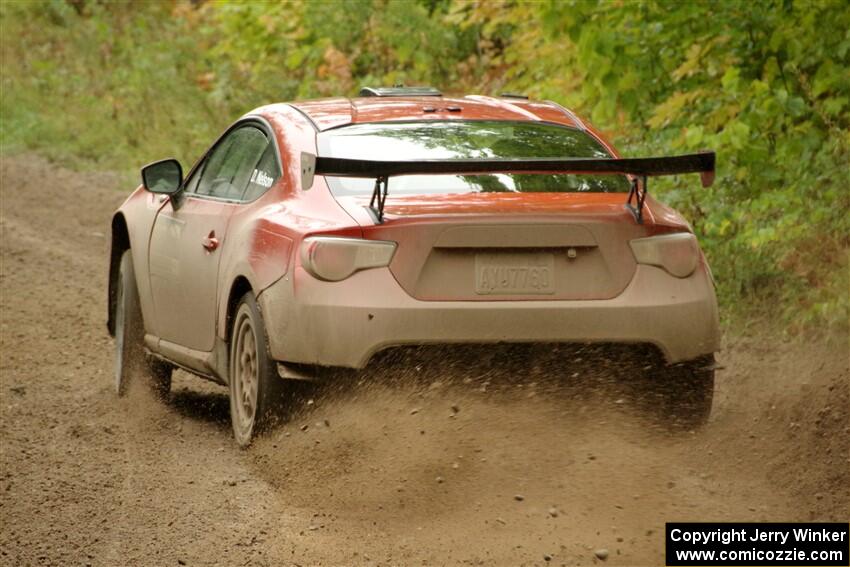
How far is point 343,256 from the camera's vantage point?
5.67 meters

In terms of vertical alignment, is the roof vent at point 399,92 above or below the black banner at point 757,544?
above

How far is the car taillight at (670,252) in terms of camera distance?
5.86 m

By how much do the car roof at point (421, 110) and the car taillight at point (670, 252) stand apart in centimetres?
112

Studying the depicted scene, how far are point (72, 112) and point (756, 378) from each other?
52.9 feet

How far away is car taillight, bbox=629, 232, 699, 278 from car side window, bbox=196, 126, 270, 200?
1875 mm

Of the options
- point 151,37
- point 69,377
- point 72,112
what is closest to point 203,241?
point 69,377

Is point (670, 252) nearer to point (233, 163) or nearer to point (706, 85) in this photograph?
point (233, 163)

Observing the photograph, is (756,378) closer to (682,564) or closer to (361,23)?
(682,564)

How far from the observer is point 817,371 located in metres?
7.92

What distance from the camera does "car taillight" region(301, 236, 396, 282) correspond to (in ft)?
18.5

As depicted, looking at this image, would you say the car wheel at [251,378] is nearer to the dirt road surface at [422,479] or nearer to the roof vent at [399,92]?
the dirt road surface at [422,479]

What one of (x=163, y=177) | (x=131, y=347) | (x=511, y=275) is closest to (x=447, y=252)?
(x=511, y=275)

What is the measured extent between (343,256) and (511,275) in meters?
0.63

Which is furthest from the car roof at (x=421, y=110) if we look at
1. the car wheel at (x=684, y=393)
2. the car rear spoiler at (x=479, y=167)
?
the car wheel at (x=684, y=393)
